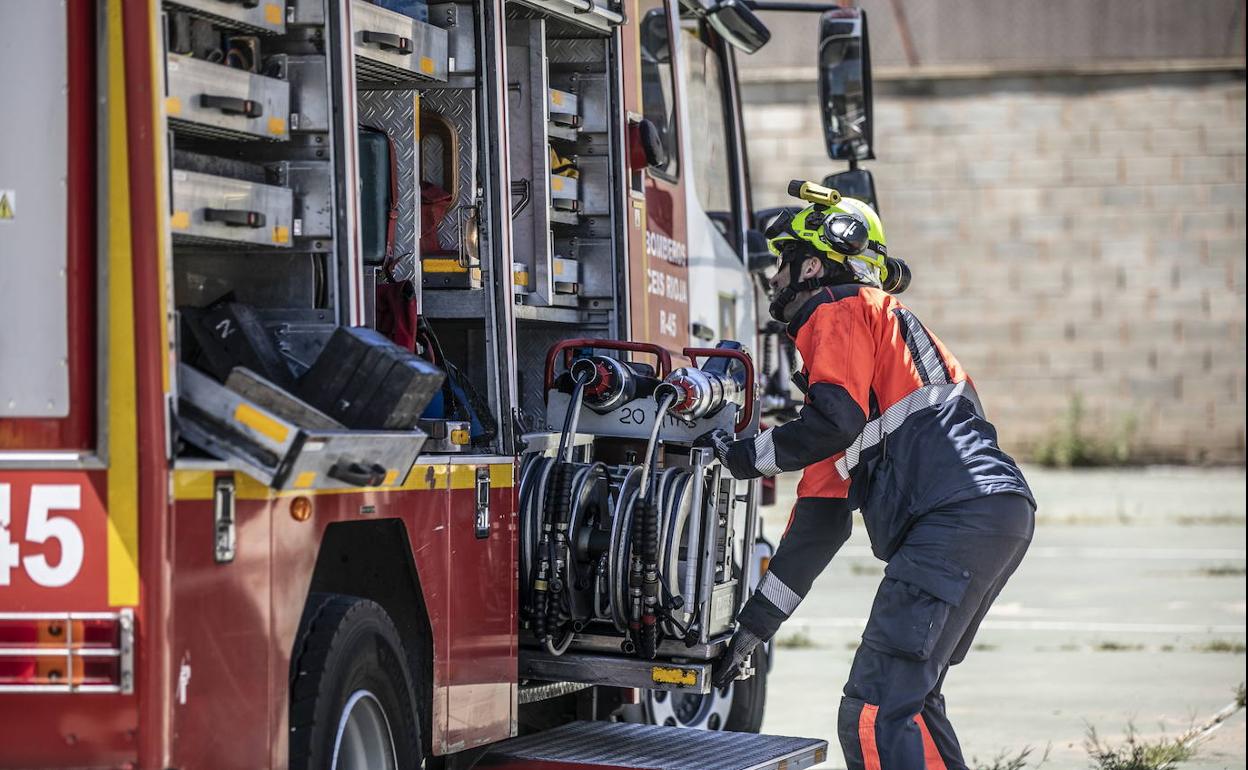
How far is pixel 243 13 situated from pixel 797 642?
8223 millimetres

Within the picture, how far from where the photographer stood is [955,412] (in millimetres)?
5992

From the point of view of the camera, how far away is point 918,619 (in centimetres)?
580

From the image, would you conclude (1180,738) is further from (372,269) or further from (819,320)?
(372,269)

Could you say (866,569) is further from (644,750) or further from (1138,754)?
(644,750)

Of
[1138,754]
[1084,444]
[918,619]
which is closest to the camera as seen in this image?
[918,619]

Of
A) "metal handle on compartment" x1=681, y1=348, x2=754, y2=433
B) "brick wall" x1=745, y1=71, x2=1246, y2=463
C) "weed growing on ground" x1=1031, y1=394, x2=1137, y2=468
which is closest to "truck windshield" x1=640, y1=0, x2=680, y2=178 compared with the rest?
"metal handle on compartment" x1=681, y1=348, x2=754, y2=433

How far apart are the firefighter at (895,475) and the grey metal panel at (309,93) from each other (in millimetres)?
1676

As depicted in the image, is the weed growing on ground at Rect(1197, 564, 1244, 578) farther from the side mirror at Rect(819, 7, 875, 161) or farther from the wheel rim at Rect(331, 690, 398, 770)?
the wheel rim at Rect(331, 690, 398, 770)

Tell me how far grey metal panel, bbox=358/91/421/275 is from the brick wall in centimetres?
1736

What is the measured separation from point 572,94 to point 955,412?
1807 millimetres

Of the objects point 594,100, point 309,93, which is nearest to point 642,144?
point 594,100

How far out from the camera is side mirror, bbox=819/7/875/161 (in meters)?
8.38

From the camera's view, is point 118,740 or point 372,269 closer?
point 118,740

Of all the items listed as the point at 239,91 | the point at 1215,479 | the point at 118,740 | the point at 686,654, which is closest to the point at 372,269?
the point at 239,91
